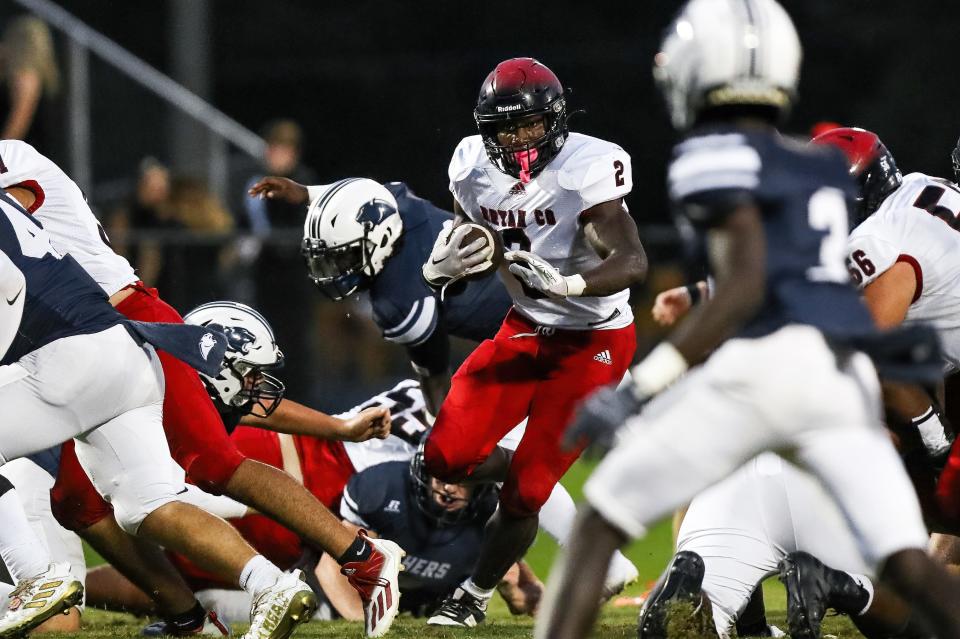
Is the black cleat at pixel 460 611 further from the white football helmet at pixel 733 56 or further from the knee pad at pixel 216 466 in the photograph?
the white football helmet at pixel 733 56

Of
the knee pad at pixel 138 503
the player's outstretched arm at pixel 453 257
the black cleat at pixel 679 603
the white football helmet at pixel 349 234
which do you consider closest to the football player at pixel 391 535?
the white football helmet at pixel 349 234

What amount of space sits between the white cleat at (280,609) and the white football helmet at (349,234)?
5.69 ft

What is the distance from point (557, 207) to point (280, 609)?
4.99ft

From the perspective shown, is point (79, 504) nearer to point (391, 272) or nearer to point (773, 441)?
point (391, 272)

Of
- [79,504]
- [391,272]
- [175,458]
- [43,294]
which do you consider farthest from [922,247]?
[79,504]

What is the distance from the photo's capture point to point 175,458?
421cm

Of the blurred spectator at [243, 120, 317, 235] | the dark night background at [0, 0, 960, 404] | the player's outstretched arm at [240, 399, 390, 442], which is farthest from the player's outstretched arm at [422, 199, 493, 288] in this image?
the dark night background at [0, 0, 960, 404]

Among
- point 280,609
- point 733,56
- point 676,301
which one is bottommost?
point 280,609

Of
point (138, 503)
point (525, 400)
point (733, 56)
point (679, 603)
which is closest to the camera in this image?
point (733, 56)

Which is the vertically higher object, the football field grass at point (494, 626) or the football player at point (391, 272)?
the football player at point (391, 272)

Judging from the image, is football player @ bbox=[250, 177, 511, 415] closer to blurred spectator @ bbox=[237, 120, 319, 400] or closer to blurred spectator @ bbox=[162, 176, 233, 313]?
blurred spectator @ bbox=[162, 176, 233, 313]

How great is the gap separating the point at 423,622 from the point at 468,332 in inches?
A: 46.8

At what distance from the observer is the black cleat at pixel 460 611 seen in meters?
4.68

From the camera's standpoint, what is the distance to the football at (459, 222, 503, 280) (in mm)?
4504
